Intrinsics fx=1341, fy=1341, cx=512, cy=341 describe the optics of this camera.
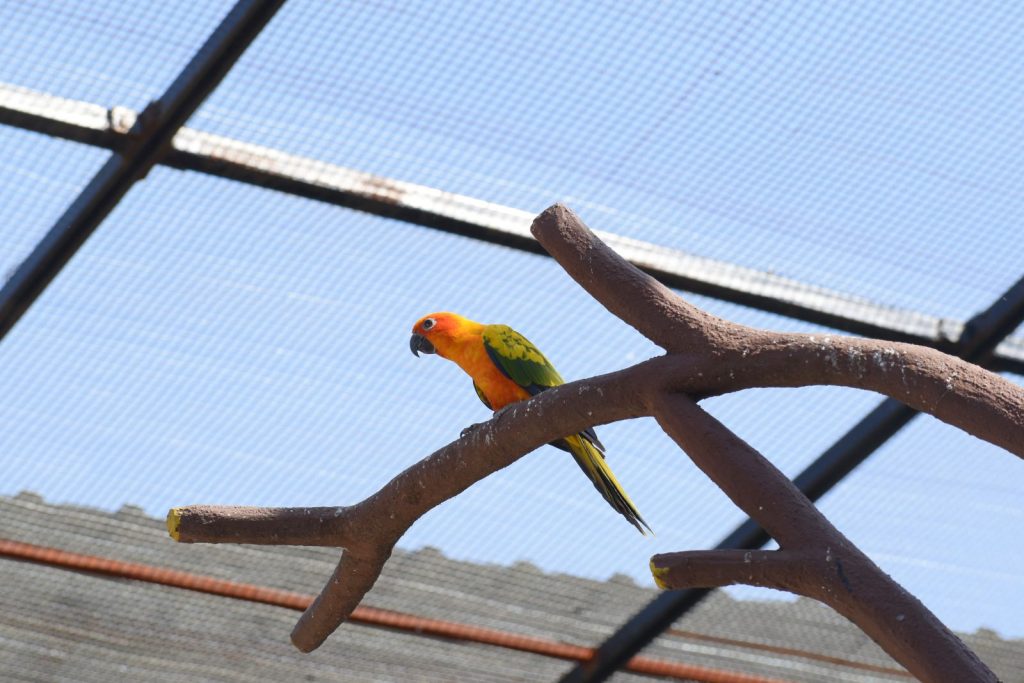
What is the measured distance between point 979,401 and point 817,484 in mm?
1837

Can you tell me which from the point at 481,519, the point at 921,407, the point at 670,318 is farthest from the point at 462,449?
the point at 481,519

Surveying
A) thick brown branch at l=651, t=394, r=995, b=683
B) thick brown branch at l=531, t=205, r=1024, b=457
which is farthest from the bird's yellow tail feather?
thick brown branch at l=651, t=394, r=995, b=683

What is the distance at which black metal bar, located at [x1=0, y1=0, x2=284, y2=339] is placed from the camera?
269 cm

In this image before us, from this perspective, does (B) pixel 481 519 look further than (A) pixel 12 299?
Yes

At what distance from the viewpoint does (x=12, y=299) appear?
9.46 ft

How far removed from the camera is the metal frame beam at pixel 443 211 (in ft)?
9.00

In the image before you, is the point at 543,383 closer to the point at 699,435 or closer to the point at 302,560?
the point at 302,560

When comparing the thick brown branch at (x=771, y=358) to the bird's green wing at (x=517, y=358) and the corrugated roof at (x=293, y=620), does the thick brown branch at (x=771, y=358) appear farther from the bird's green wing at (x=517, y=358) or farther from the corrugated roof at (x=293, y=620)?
the corrugated roof at (x=293, y=620)

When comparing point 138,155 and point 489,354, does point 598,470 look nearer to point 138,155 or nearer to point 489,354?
point 489,354

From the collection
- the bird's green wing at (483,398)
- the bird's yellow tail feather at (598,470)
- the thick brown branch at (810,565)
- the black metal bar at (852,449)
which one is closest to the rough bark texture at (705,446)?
the thick brown branch at (810,565)

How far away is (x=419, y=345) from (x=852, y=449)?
1.11 meters

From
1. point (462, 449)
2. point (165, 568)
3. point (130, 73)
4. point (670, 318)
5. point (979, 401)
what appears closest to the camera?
point (979, 401)

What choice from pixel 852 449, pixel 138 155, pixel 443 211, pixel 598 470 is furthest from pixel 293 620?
pixel 852 449

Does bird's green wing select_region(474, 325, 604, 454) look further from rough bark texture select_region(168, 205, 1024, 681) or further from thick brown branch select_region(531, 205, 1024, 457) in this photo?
thick brown branch select_region(531, 205, 1024, 457)
